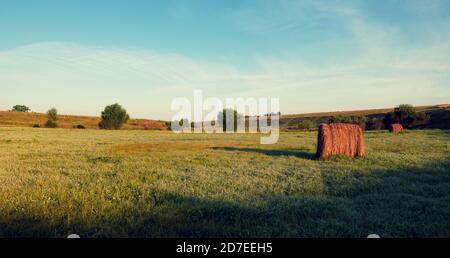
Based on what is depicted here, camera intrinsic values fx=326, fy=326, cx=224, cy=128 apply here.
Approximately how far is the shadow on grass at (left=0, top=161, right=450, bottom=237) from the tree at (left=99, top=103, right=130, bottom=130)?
7950cm

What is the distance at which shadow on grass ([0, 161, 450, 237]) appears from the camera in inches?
217

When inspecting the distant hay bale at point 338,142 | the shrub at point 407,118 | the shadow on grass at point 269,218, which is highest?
the shrub at point 407,118

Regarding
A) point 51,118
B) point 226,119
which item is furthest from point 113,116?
point 226,119

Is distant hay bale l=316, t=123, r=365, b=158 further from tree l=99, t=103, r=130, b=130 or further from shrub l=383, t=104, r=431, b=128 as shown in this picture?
tree l=99, t=103, r=130, b=130

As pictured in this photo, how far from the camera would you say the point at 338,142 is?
1669cm

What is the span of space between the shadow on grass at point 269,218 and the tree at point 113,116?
79.5 metres

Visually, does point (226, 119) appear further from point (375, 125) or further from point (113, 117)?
point (375, 125)

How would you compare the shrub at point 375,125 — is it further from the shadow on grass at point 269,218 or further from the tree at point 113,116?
the shadow on grass at point 269,218

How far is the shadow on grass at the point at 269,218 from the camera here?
5512 millimetres

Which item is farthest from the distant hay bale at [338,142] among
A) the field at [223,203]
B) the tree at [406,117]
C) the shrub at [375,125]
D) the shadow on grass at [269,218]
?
the tree at [406,117]

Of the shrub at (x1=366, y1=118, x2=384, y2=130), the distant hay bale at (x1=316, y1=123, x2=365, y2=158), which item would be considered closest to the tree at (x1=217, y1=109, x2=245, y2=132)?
the shrub at (x1=366, y1=118, x2=384, y2=130)
